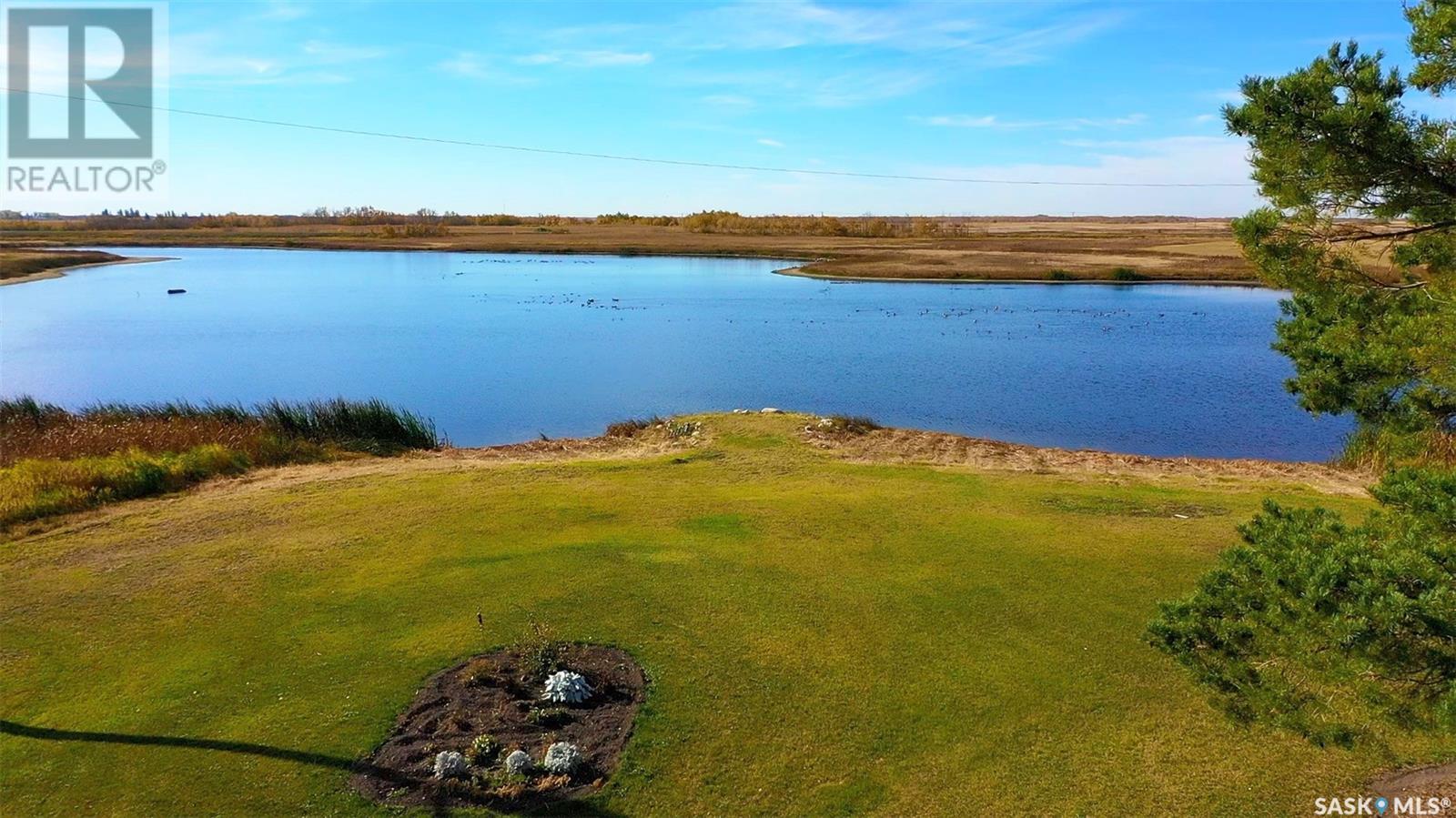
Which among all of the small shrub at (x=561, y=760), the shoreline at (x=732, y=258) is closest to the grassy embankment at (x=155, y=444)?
the small shrub at (x=561, y=760)

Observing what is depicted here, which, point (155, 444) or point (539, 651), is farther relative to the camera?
point (155, 444)

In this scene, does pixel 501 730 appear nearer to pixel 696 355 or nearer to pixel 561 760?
pixel 561 760

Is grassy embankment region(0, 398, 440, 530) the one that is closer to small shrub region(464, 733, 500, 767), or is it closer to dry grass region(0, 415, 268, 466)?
dry grass region(0, 415, 268, 466)

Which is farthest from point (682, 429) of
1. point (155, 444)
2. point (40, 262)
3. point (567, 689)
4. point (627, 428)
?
point (40, 262)

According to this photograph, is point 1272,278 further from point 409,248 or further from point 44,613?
point 409,248

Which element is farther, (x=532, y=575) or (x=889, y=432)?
(x=889, y=432)

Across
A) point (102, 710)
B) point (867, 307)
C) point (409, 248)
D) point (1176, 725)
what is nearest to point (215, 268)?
point (409, 248)
